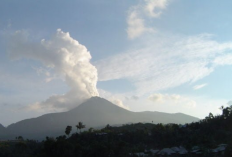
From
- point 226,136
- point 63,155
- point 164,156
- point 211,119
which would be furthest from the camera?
point 211,119

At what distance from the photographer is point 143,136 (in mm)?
38375

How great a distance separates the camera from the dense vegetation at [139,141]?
79.0 ft

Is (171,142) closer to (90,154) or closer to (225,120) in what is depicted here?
(225,120)

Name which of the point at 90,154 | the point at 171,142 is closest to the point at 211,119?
the point at 171,142

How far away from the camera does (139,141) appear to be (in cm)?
3741

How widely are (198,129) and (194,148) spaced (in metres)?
10.9

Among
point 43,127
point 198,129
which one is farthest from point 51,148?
point 43,127

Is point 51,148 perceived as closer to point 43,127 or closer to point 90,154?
point 90,154

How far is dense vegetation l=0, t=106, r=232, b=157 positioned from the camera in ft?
79.0

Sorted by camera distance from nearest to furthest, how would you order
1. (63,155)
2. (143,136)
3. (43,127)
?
1. (63,155)
2. (143,136)
3. (43,127)

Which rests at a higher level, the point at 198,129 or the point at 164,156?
the point at 198,129

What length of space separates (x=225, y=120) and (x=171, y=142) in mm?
10977

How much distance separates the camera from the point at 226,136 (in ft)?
110

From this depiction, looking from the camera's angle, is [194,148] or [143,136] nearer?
[194,148]
